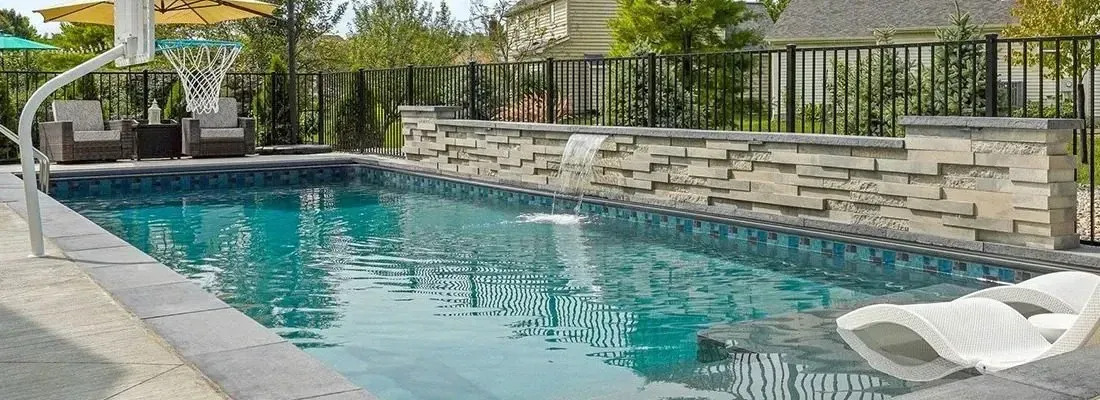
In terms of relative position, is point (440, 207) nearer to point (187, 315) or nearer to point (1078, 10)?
point (187, 315)

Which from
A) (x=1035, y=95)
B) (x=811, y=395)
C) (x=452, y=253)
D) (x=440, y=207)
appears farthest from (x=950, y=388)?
(x=1035, y=95)

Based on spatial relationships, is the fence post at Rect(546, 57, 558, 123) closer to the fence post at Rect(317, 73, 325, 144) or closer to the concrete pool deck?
the concrete pool deck

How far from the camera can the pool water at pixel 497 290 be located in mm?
4645

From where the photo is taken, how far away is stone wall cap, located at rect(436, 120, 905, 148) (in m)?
7.79

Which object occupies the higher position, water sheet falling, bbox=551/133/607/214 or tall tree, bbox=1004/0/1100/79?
tall tree, bbox=1004/0/1100/79

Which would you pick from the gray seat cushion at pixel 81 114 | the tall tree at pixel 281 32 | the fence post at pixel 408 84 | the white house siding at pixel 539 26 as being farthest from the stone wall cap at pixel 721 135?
the white house siding at pixel 539 26

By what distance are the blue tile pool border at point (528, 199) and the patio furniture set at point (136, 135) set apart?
49.4 inches

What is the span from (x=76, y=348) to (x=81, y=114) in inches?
485

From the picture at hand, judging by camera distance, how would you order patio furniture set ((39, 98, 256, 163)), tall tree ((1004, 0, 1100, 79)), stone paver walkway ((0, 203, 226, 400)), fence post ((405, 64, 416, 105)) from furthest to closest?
tall tree ((1004, 0, 1100, 79))
fence post ((405, 64, 416, 105))
patio furniture set ((39, 98, 256, 163))
stone paver walkway ((0, 203, 226, 400))

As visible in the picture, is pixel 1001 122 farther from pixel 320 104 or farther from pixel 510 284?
pixel 320 104

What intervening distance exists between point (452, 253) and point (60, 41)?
39.6 m

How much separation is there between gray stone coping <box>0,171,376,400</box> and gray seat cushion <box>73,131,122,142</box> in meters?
8.78

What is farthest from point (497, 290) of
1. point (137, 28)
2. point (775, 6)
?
point (775, 6)

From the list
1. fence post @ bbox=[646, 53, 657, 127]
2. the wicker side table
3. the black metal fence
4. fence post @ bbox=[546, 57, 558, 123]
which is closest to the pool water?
fence post @ bbox=[646, 53, 657, 127]
